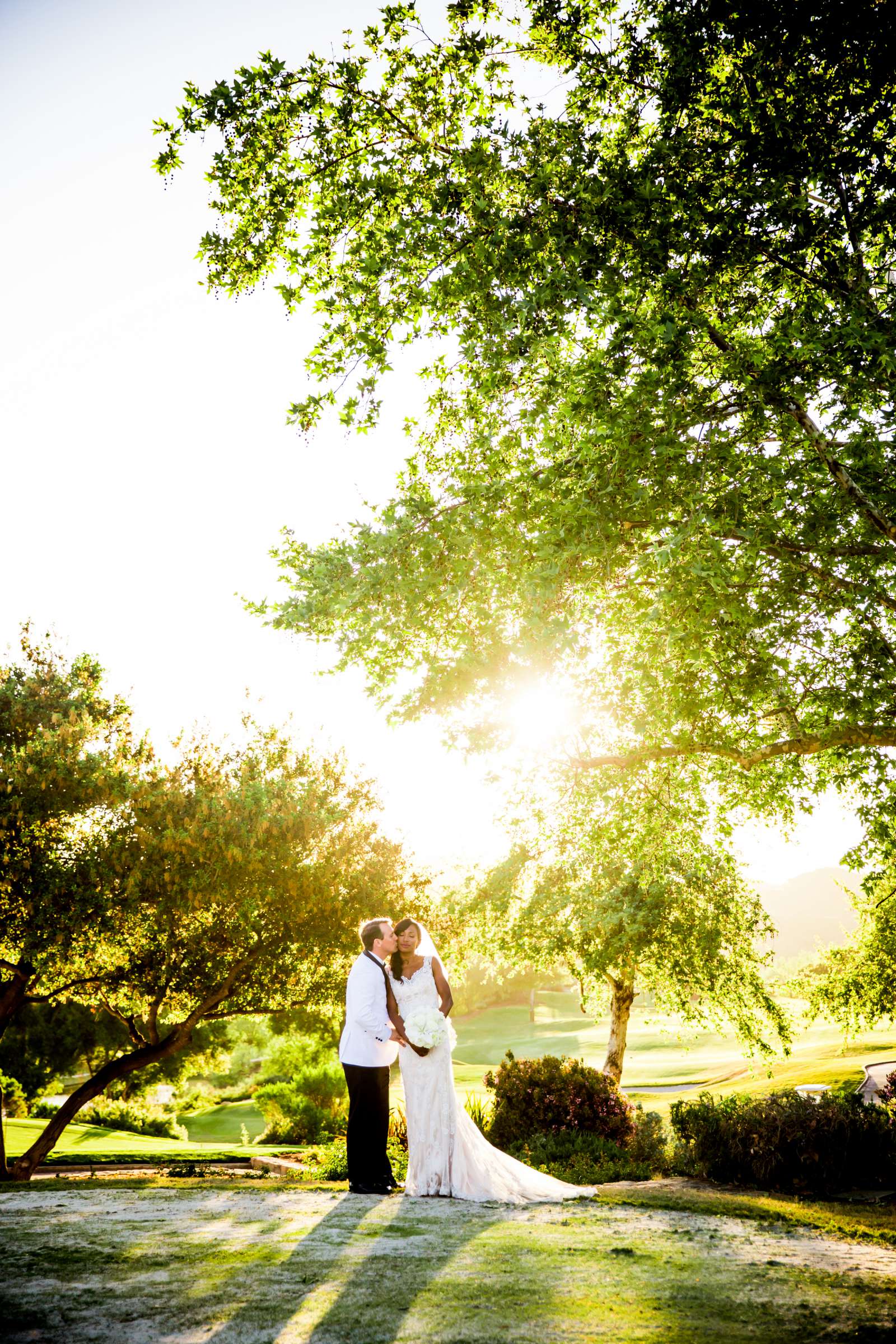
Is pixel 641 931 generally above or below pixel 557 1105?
above

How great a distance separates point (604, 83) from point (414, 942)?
9.70 meters

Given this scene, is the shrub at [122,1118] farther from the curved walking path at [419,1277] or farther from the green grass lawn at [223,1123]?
the curved walking path at [419,1277]

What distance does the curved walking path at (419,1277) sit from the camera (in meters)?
3.72

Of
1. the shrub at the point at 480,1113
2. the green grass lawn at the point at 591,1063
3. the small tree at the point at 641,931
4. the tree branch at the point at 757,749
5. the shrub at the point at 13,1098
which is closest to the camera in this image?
the tree branch at the point at 757,749

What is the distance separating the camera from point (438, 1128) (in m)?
8.10

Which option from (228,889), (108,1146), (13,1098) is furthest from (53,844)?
(13,1098)

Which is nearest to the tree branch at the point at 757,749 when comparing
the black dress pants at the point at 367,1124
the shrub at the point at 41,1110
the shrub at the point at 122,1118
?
the black dress pants at the point at 367,1124

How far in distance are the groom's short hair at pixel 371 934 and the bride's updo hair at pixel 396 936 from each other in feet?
0.64

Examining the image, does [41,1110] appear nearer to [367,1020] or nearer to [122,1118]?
[122,1118]

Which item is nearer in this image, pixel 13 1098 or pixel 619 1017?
pixel 619 1017

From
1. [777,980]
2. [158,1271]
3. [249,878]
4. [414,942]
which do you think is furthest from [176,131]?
[777,980]

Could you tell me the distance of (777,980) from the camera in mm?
24406

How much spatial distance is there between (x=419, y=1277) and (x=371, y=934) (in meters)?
3.93

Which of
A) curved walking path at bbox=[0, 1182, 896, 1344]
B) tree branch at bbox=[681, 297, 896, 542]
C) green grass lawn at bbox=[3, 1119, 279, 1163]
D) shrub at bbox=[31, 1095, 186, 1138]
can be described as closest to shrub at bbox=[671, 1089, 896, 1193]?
curved walking path at bbox=[0, 1182, 896, 1344]
